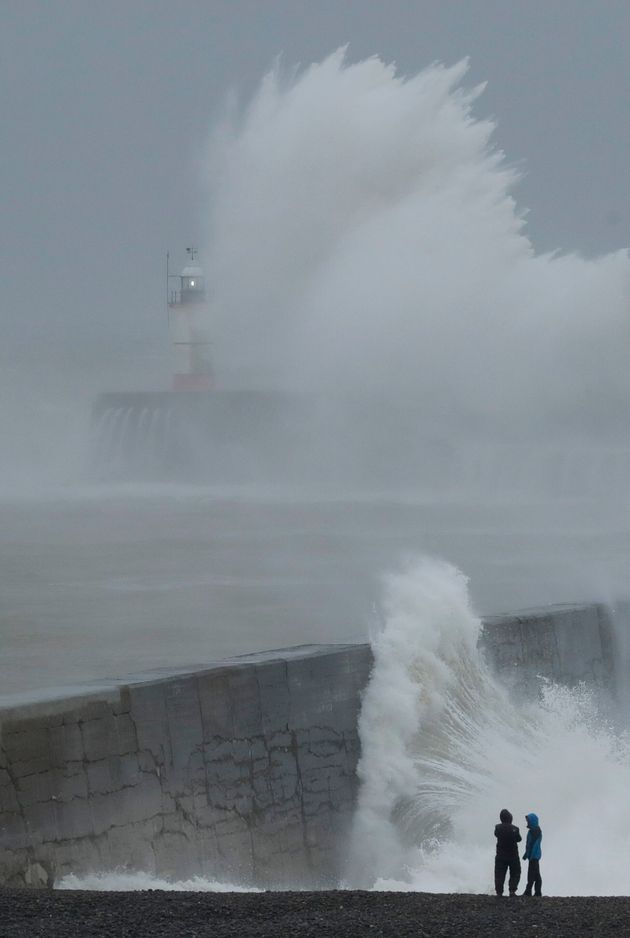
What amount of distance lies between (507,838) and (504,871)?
132mm

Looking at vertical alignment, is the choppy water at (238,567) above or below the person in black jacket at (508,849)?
above

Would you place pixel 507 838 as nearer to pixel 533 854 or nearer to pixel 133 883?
pixel 533 854

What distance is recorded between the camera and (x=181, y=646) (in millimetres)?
11836

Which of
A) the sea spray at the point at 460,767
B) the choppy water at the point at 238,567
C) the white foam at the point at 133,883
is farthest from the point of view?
the choppy water at the point at 238,567

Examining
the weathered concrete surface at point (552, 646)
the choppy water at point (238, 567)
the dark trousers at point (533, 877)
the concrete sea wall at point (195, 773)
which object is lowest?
the dark trousers at point (533, 877)

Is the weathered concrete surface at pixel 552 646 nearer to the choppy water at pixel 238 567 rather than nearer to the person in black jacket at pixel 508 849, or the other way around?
the choppy water at pixel 238 567

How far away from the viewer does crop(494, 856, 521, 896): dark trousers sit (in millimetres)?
5863

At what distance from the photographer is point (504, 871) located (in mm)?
5914

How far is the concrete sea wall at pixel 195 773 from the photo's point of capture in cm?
606

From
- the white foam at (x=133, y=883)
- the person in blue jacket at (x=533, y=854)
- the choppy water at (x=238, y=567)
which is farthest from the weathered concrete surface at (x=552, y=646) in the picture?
the person in blue jacket at (x=533, y=854)

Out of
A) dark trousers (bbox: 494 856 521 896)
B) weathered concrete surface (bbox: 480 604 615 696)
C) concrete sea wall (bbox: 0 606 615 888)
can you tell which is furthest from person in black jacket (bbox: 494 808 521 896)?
weathered concrete surface (bbox: 480 604 615 696)

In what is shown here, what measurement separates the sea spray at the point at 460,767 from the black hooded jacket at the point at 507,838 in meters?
1.36

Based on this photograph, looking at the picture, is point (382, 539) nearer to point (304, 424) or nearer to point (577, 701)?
point (577, 701)

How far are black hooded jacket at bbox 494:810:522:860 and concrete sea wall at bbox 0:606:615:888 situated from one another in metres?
1.57
